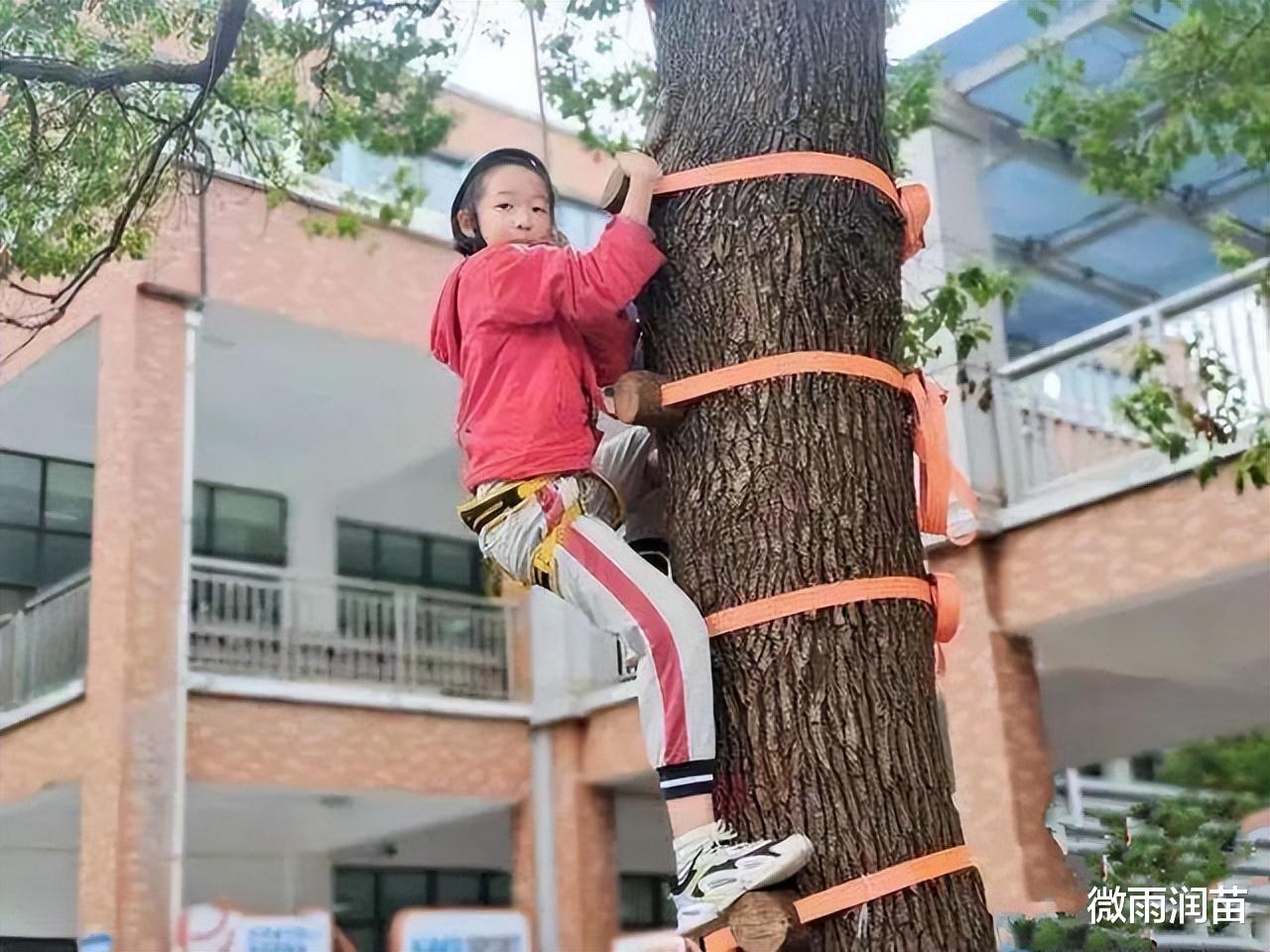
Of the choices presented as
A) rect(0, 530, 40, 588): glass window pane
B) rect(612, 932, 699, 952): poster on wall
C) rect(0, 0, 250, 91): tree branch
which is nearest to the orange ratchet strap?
rect(0, 0, 250, 91): tree branch

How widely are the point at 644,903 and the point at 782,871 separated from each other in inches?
349

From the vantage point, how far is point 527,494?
204cm

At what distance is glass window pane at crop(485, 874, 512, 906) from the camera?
9.76m

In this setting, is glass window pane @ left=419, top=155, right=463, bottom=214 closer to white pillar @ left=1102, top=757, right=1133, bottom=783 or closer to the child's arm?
white pillar @ left=1102, top=757, right=1133, bottom=783

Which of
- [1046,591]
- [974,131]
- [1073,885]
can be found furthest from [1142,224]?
[1073,885]

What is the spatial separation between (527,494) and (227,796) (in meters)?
7.16

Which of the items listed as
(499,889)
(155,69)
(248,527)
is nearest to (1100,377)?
(499,889)

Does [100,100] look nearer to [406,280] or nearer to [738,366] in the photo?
[738,366]

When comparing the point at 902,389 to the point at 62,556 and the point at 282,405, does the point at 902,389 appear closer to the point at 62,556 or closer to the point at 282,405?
the point at 62,556

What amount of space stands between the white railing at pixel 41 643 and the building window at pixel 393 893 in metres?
2.68

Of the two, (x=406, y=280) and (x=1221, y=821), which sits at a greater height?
(x=406, y=280)

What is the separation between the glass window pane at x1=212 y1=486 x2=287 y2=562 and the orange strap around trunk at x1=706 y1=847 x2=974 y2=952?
26.4 ft

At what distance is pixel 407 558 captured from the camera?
1070cm

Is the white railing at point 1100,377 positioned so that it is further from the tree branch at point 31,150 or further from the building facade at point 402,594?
the tree branch at point 31,150
